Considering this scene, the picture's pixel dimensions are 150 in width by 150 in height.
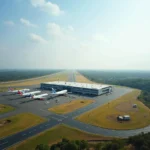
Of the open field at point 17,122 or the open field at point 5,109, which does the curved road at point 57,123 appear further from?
the open field at point 5,109

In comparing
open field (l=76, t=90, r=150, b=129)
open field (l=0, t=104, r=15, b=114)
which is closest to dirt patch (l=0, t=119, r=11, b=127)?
open field (l=0, t=104, r=15, b=114)

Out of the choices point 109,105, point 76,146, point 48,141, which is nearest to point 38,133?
point 48,141

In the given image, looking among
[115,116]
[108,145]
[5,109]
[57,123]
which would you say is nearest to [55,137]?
[57,123]

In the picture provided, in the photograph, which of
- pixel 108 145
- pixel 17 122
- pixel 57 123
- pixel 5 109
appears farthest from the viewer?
pixel 5 109

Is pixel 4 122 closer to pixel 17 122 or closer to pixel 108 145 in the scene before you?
pixel 17 122

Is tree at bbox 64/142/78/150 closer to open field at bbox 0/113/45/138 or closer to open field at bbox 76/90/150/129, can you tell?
open field at bbox 0/113/45/138
